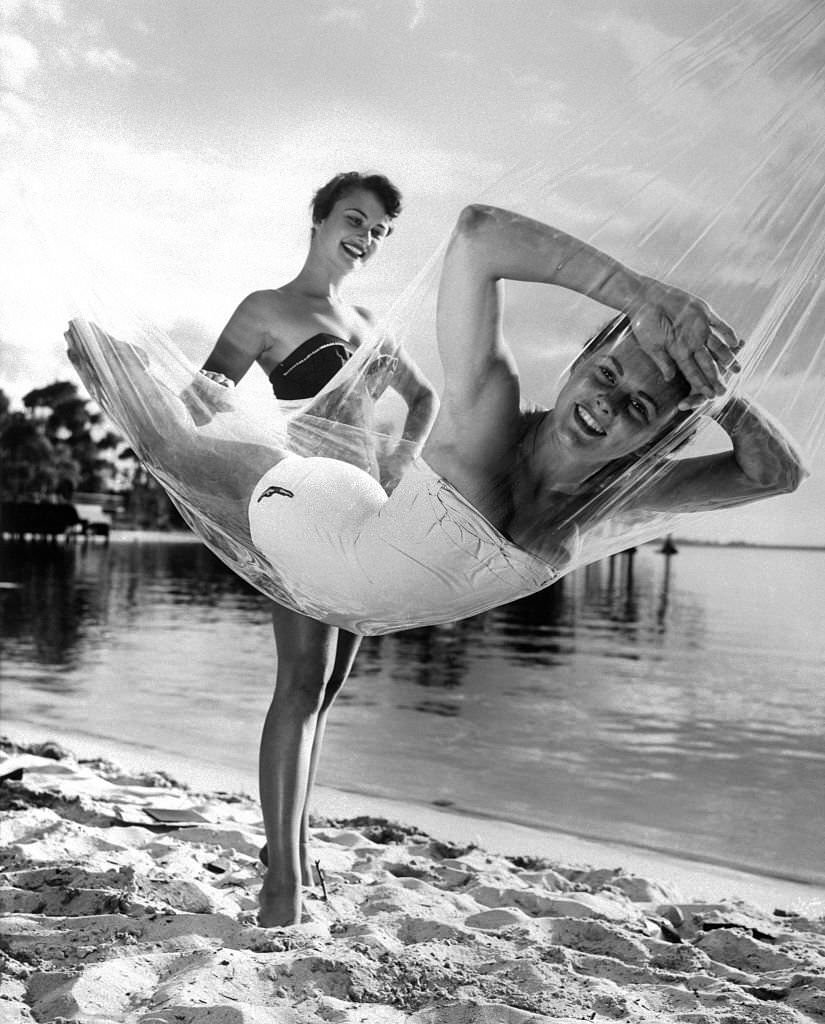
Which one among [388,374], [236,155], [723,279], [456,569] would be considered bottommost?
[456,569]

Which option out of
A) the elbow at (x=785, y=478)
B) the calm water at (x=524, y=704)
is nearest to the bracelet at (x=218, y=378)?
the elbow at (x=785, y=478)

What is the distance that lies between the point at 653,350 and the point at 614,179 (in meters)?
0.26

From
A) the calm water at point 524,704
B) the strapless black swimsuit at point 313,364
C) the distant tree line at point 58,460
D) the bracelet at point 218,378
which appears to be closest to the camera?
the bracelet at point 218,378

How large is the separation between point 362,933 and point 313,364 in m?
0.91

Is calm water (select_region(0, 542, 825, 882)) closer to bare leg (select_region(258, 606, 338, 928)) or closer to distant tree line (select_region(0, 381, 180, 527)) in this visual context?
bare leg (select_region(258, 606, 338, 928))

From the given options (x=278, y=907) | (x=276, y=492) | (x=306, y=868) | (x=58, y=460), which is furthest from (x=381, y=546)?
(x=58, y=460)

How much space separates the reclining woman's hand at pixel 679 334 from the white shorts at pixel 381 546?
292 millimetres

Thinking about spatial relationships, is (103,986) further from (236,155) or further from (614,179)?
(236,155)

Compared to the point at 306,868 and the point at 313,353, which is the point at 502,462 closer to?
the point at 313,353

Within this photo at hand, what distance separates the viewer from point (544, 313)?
132 cm

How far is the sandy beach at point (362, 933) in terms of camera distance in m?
1.50

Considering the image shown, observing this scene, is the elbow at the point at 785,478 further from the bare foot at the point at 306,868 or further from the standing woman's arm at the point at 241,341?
the bare foot at the point at 306,868

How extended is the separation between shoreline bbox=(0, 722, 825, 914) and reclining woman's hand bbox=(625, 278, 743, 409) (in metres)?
1.48

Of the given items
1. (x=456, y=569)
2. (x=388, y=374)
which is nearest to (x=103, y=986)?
(x=456, y=569)
